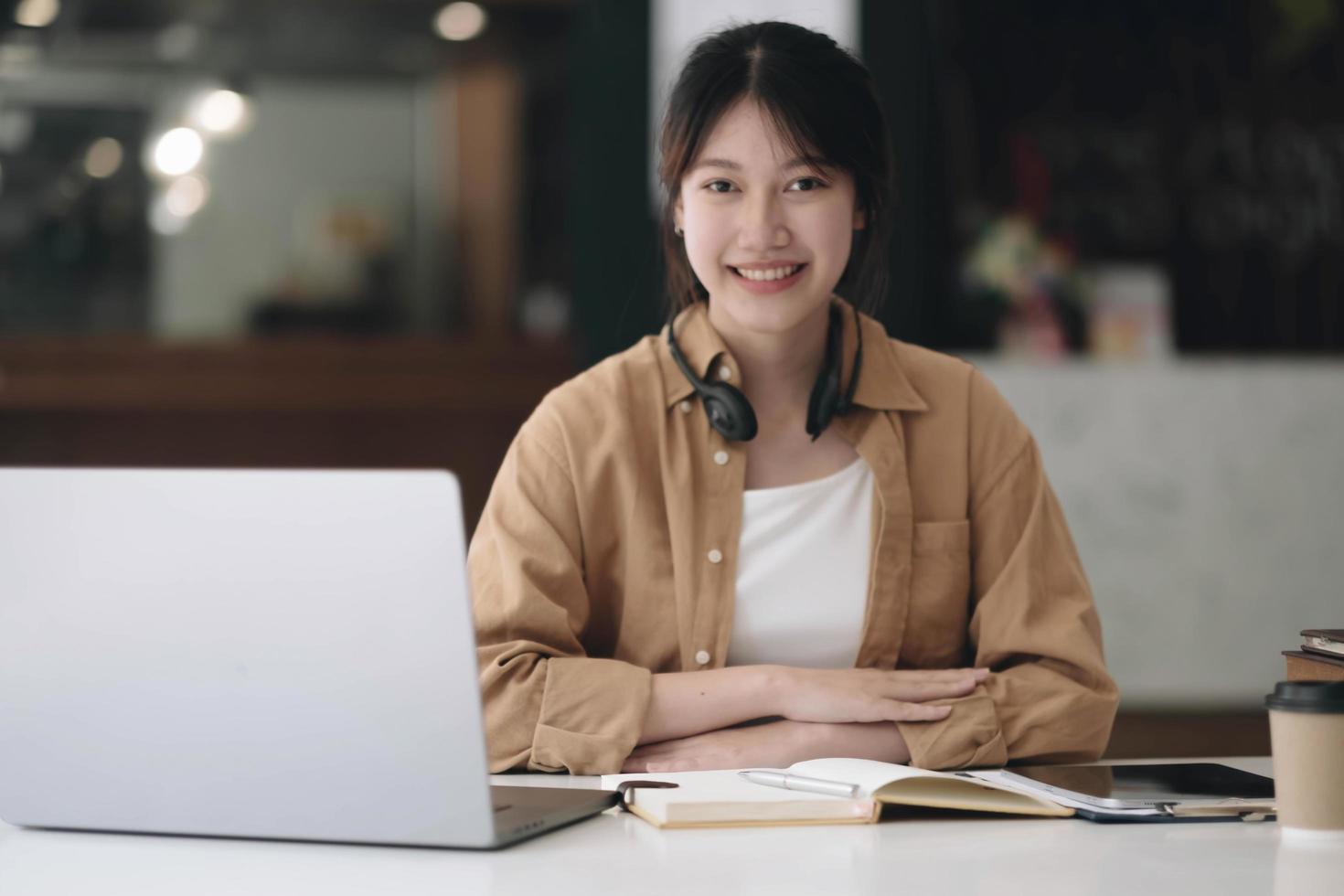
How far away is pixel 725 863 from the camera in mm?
1004

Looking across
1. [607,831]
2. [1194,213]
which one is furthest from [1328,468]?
[607,831]

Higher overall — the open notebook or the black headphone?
the black headphone

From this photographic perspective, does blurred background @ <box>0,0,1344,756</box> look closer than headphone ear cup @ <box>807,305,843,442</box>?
No

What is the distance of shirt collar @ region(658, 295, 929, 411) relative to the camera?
1.71 metres

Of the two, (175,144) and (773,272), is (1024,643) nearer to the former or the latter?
(773,272)

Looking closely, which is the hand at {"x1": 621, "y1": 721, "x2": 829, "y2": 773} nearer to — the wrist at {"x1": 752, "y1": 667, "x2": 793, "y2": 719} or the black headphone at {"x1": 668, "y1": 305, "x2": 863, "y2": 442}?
the wrist at {"x1": 752, "y1": 667, "x2": 793, "y2": 719}

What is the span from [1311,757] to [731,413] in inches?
28.7

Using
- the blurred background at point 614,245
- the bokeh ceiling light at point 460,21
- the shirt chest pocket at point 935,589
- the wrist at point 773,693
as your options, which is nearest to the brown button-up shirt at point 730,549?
the shirt chest pocket at point 935,589

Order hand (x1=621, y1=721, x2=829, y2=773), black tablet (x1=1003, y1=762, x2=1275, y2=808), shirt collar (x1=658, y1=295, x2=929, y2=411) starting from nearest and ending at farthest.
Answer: black tablet (x1=1003, y1=762, x2=1275, y2=808) < hand (x1=621, y1=721, x2=829, y2=773) < shirt collar (x1=658, y1=295, x2=929, y2=411)

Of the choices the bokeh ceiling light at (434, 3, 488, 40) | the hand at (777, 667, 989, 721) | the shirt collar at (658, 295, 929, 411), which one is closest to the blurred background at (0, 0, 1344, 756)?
the bokeh ceiling light at (434, 3, 488, 40)

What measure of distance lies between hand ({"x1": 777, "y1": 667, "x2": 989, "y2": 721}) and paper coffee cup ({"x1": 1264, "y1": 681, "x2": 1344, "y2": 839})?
438mm

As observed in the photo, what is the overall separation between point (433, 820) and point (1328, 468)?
11.0 feet

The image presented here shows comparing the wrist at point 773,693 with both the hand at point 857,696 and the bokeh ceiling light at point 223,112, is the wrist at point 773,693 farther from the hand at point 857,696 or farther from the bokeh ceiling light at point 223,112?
the bokeh ceiling light at point 223,112

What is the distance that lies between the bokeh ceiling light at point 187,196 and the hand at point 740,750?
3469 millimetres
